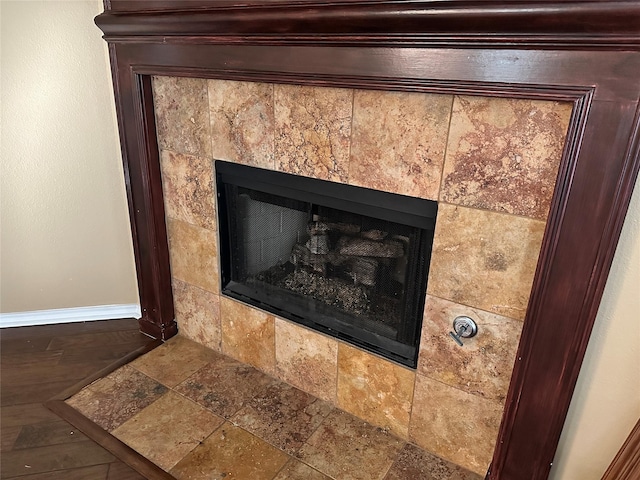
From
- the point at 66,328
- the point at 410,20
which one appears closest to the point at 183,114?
the point at 410,20

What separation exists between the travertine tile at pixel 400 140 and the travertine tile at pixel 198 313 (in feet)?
3.02

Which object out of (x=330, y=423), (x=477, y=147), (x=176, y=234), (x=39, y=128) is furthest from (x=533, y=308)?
(x=39, y=128)

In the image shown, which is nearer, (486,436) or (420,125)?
(420,125)

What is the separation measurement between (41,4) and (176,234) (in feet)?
3.20

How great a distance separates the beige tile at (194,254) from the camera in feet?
6.01

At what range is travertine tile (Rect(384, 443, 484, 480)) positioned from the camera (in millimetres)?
1432

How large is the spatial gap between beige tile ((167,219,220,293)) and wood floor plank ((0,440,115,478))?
689mm

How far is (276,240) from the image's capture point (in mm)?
1791

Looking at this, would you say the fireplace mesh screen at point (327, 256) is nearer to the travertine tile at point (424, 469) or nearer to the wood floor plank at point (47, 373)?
the travertine tile at point (424, 469)

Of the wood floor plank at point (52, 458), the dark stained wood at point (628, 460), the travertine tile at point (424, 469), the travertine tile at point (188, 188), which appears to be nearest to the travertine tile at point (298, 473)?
the travertine tile at point (424, 469)

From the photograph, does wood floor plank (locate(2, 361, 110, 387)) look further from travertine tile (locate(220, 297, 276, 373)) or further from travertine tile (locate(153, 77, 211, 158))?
travertine tile (locate(153, 77, 211, 158))

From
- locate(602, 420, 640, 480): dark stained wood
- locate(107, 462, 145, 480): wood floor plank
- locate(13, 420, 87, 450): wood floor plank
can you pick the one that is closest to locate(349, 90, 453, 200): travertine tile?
locate(602, 420, 640, 480): dark stained wood

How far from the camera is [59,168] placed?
1927mm

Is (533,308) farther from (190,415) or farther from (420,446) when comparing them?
(190,415)
